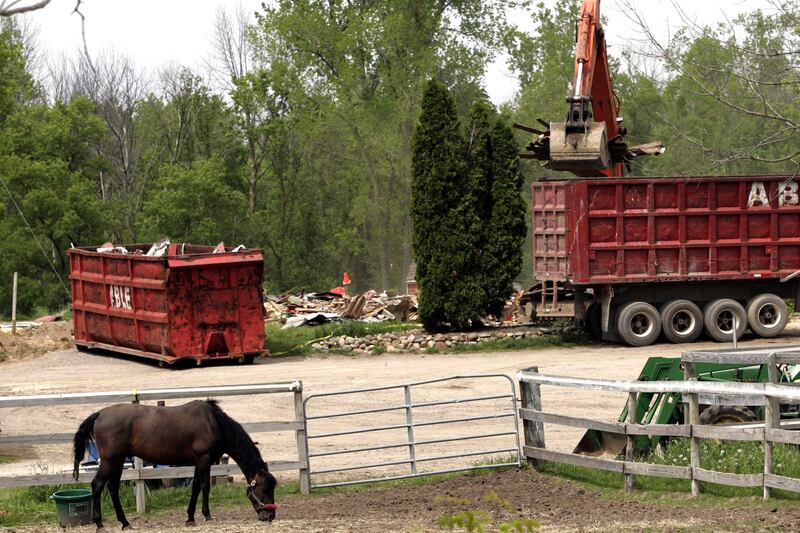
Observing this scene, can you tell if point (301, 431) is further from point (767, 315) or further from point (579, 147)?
point (767, 315)

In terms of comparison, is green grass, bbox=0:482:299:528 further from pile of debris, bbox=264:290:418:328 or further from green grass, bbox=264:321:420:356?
pile of debris, bbox=264:290:418:328

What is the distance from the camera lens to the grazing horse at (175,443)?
9609 millimetres

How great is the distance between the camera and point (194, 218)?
47.0 m

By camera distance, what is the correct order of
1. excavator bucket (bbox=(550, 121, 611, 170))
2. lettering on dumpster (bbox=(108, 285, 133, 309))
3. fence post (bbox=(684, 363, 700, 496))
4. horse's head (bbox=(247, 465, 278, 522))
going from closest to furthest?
horse's head (bbox=(247, 465, 278, 522)) < fence post (bbox=(684, 363, 700, 496)) < excavator bucket (bbox=(550, 121, 611, 170)) < lettering on dumpster (bbox=(108, 285, 133, 309))

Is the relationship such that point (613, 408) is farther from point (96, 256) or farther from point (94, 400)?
point (96, 256)

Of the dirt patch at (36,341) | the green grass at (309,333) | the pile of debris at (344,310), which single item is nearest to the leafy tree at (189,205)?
the pile of debris at (344,310)

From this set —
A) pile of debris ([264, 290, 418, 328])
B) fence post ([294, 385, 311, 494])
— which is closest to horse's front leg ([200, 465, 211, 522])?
fence post ([294, 385, 311, 494])

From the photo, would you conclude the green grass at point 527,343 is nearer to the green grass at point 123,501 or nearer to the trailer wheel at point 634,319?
the trailer wheel at point 634,319

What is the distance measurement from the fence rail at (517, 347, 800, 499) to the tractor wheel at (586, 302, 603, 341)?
13.8 metres

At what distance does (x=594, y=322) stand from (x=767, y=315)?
3698mm

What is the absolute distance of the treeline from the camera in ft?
140

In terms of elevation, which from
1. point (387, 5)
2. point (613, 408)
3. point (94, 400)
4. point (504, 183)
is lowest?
point (613, 408)

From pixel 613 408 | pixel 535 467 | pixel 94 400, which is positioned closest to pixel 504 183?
pixel 613 408

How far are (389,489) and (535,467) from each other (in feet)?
5.05
